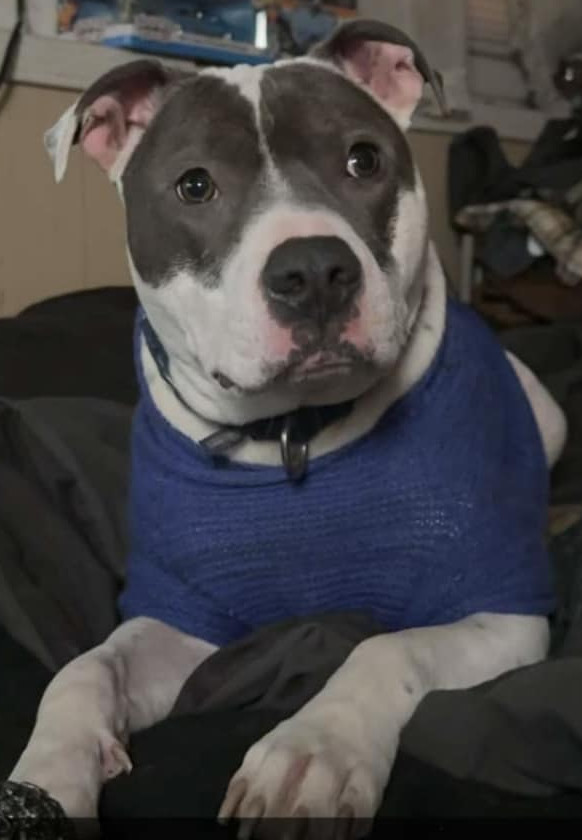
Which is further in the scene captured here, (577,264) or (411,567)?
(577,264)

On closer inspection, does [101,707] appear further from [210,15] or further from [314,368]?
[210,15]

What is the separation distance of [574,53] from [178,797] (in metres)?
3.54

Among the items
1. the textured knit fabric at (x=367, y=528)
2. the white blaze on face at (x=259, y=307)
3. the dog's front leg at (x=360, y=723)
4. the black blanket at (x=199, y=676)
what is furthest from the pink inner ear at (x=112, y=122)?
the dog's front leg at (x=360, y=723)

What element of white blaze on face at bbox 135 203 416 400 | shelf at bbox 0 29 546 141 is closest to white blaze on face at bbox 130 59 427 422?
white blaze on face at bbox 135 203 416 400

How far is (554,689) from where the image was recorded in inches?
50.1

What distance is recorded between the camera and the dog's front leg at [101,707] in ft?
4.08

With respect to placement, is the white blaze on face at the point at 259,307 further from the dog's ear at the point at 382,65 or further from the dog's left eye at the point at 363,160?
the dog's ear at the point at 382,65

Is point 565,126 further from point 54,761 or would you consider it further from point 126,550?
point 54,761

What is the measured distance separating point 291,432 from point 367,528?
0.49ft

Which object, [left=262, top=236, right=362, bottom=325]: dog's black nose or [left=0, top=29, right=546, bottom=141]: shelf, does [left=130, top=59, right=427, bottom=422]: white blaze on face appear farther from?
[left=0, top=29, right=546, bottom=141]: shelf

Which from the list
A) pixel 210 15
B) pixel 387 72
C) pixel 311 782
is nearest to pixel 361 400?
pixel 387 72

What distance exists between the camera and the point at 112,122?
1691 millimetres

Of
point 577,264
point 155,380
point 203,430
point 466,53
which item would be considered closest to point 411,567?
point 203,430

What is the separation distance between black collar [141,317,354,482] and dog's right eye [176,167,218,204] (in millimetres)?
279
